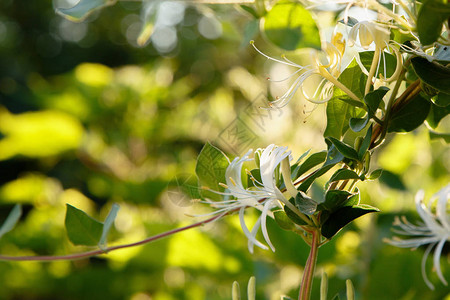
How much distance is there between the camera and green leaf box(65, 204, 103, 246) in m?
0.28

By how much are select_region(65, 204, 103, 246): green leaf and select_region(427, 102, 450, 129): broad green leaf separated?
0.18m

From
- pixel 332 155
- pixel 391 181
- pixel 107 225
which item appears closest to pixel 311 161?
pixel 332 155

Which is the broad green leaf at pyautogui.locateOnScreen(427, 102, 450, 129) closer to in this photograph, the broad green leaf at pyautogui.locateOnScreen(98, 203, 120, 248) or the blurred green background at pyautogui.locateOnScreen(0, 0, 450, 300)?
the blurred green background at pyautogui.locateOnScreen(0, 0, 450, 300)

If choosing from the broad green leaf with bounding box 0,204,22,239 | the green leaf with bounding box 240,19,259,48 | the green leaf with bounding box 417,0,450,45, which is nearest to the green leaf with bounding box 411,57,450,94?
the green leaf with bounding box 417,0,450,45

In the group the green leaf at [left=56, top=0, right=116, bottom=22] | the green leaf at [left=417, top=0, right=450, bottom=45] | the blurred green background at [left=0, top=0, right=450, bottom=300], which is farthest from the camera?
the blurred green background at [left=0, top=0, right=450, bottom=300]

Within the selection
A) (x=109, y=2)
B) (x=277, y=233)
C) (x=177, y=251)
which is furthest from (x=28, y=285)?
(x=109, y=2)

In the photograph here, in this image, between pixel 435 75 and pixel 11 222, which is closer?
pixel 435 75

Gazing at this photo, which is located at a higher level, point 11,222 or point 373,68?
point 373,68

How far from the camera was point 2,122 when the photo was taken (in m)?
1.23

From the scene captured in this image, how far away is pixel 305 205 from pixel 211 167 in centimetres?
6

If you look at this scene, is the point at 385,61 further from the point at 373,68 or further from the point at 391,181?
the point at 391,181

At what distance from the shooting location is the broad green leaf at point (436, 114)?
0.86 feet

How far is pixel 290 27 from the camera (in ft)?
0.93

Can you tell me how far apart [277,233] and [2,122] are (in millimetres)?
888
